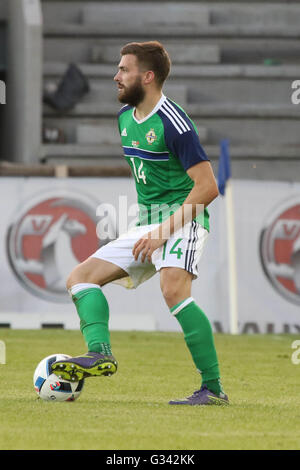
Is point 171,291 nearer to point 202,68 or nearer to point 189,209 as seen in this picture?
point 189,209

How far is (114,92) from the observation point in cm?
1847

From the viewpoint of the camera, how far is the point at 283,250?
13.1 meters

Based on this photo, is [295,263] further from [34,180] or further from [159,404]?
[159,404]

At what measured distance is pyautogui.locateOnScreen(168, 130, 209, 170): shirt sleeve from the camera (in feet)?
18.3

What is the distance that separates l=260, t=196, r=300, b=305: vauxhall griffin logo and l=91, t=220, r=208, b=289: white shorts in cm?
723

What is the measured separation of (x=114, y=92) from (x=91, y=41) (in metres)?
1.10

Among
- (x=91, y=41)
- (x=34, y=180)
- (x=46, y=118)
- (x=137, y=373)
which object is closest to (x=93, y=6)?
(x=91, y=41)

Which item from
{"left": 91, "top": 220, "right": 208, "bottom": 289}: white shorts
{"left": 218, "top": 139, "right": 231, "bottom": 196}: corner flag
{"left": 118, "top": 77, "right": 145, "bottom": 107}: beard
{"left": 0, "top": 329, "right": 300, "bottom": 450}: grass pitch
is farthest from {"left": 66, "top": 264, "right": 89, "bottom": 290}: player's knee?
{"left": 218, "top": 139, "right": 231, "bottom": 196}: corner flag

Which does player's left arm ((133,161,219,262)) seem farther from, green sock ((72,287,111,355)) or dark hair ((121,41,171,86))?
dark hair ((121,41,171,86))

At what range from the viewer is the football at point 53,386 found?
5.69 m

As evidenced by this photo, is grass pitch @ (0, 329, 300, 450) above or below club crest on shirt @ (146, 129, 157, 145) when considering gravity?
below

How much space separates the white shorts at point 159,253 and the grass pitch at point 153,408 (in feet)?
2.31

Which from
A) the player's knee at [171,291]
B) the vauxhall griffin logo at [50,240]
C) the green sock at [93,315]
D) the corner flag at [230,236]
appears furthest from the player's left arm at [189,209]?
the vauxhall griffin logo at [50,240]

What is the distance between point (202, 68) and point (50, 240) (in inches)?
263
